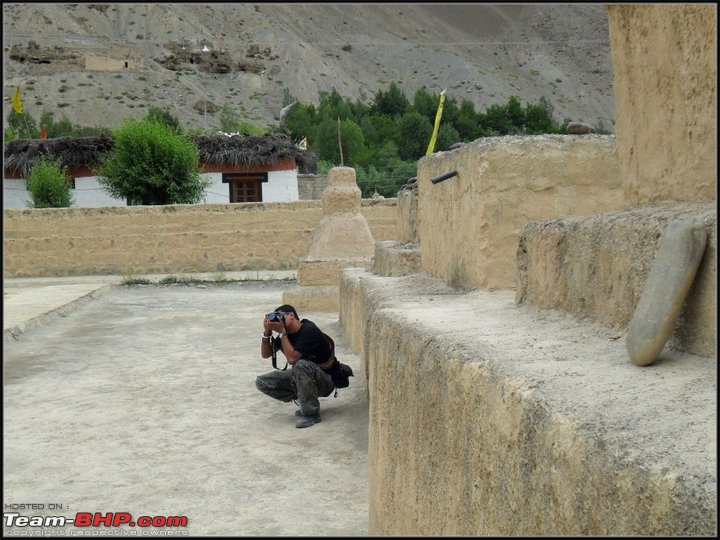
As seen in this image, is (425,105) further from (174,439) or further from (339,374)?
(174,439)

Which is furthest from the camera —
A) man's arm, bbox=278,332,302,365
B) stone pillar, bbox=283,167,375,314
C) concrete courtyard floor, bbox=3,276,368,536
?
stone pillar, bbox=283,167,375,314

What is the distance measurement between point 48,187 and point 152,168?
4059 millimetres

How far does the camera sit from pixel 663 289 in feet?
5.42

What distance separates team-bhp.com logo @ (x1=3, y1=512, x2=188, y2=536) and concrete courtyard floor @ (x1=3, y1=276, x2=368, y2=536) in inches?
0.8

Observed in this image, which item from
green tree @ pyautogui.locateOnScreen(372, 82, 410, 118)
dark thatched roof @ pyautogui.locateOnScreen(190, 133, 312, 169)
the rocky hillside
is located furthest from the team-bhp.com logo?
the rocky hillside

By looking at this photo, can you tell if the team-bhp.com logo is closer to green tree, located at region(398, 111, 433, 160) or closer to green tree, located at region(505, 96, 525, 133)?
green tree, located at region(398, 111, 433, 160)

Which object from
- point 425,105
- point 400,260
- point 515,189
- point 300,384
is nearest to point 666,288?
point 515,189

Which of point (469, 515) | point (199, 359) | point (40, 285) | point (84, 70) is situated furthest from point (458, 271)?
point (84, 70)

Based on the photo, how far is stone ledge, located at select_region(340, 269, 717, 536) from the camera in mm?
1164

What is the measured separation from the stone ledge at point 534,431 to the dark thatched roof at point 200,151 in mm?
22360

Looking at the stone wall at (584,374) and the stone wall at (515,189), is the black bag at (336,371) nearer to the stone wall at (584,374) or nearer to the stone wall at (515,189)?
the stone wall at (515,189)

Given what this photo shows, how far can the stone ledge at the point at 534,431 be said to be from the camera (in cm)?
116

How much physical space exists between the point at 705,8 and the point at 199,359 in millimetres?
5959

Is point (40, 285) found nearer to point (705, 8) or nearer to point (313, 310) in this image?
point (313, 310)
